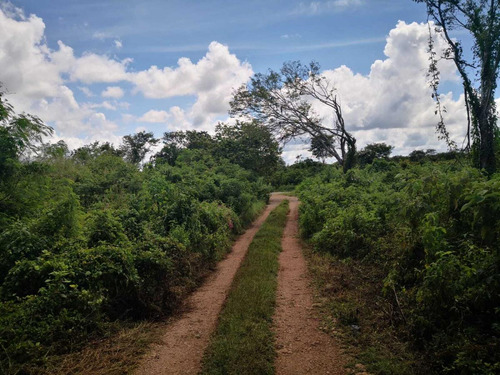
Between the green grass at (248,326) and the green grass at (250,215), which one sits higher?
the green grass at (250,215)

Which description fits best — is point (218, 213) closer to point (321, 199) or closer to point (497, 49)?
point (321, 199)

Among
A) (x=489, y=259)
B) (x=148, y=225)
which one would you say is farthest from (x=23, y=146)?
(x=489, y=259)

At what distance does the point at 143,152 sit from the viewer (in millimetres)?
45594

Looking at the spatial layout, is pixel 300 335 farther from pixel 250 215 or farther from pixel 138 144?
pixel 138 144

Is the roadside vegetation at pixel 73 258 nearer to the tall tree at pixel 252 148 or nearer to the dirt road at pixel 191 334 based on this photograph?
the dirt road at pixel 191 334

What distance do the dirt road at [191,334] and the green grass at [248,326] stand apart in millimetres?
182

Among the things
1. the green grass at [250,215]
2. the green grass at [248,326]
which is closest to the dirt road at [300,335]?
the green grass at [248,326]

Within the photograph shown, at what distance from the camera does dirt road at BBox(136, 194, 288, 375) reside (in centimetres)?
456

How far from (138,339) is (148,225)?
3795mm

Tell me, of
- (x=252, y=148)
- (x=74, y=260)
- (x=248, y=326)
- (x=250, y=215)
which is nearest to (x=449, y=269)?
(x=248, y=326)

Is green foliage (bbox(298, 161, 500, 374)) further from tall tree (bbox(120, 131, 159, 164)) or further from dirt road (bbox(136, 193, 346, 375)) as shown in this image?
tall tree (bbox(120, 131, 159, 164))

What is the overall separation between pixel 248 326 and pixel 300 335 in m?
0.82

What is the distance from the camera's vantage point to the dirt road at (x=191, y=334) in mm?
4559

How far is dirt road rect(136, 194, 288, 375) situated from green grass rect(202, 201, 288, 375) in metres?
0.18
